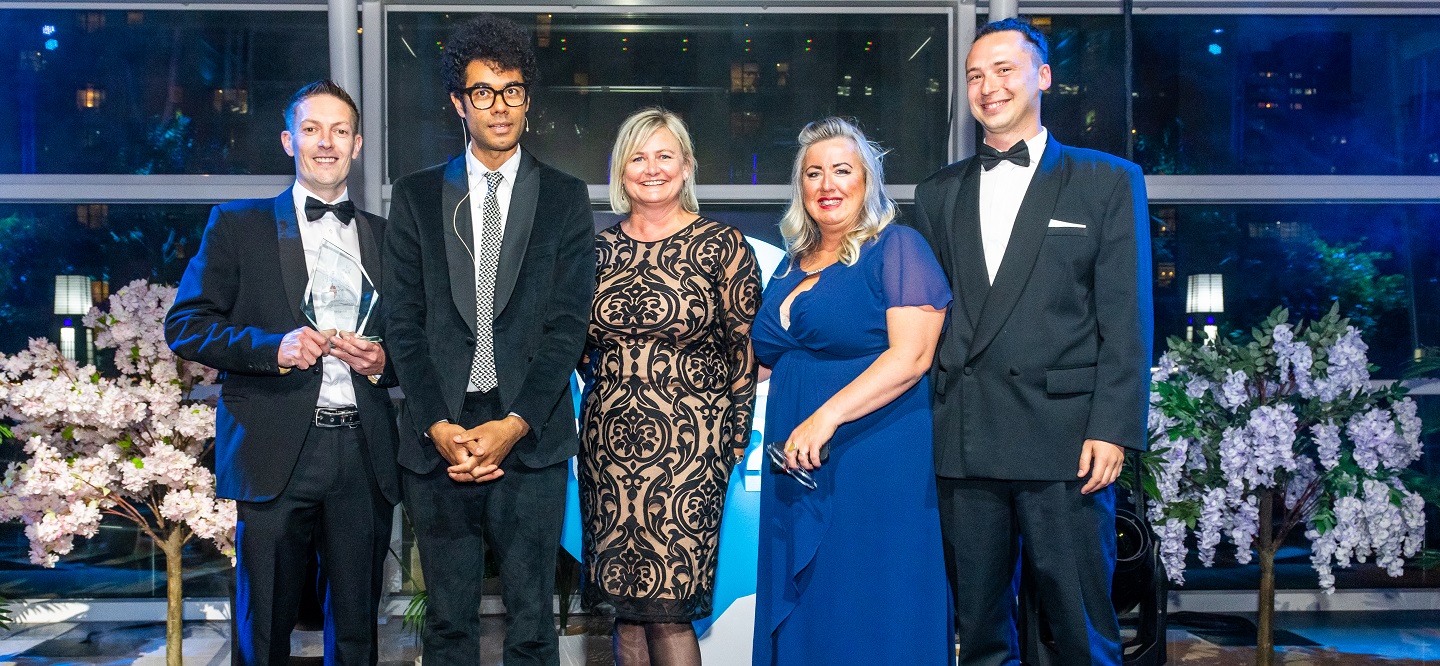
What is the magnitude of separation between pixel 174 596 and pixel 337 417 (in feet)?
4.98

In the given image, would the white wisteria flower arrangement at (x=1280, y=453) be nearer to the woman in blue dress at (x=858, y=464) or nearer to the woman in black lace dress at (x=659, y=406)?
the woman in blue dress at (x=858, y=464)

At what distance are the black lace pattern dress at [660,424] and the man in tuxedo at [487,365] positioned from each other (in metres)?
0.14

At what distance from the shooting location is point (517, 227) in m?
2.52

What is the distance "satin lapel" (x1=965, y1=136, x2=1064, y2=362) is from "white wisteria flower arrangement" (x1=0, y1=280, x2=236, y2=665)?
249 centimetres

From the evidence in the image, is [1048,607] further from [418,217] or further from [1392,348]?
[1392,348]

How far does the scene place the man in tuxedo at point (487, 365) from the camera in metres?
2.44

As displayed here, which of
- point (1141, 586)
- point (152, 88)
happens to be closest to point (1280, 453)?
point (1141, 586)

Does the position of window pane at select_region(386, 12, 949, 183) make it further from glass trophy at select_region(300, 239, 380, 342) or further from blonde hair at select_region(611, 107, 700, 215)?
glass trophy at select_region(300, 239, 380, 342)

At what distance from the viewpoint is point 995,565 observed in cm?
250

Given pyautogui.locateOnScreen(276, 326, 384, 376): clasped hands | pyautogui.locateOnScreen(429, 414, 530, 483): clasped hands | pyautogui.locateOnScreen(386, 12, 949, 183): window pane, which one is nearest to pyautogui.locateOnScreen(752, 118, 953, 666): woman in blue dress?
pyautogui.locateOnScreen(429, 414, 530, 483): clasped hands

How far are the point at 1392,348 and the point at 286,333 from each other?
4.60m

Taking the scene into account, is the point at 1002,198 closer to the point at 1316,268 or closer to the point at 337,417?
the point at 337,417

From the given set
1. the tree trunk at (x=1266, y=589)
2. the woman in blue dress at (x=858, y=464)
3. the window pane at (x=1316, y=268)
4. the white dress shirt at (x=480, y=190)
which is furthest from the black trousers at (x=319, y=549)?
the window pane at (x=1316, y=268)

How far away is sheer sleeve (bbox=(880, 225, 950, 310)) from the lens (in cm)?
245
